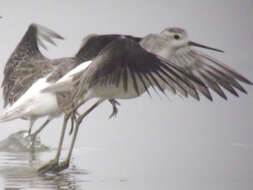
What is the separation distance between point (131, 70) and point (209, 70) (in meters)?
1.84

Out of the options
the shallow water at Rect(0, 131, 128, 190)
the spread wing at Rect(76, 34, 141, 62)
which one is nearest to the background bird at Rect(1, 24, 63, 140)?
the shallow water at Rect(0, 131, 128, 190)

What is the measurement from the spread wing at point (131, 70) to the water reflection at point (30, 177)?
0.83 m

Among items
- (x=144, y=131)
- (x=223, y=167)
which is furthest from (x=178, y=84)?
(x=144, y=131)

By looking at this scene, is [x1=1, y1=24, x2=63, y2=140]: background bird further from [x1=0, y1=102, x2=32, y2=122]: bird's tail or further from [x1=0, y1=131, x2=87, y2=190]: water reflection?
[x1=0, y1=131, x2=87, y2=190]: water reflection

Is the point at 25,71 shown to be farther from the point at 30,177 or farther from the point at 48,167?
the point at 30,177

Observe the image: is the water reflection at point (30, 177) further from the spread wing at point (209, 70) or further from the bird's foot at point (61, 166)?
the spread wing at point (209, 70)

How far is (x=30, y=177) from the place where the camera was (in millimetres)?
8586

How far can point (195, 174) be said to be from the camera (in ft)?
29.6

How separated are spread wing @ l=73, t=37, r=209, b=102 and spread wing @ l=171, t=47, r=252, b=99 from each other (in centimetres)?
111

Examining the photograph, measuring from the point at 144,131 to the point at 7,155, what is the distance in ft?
9.03

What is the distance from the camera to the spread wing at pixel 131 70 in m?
8.01

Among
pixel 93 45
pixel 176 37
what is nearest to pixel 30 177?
pixel 176 37

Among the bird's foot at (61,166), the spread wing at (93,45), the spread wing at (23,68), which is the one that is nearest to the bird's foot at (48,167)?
the bird's foot at (61,166)

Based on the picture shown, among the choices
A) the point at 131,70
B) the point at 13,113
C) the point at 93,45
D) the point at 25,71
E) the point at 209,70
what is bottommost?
the point at 13,113
